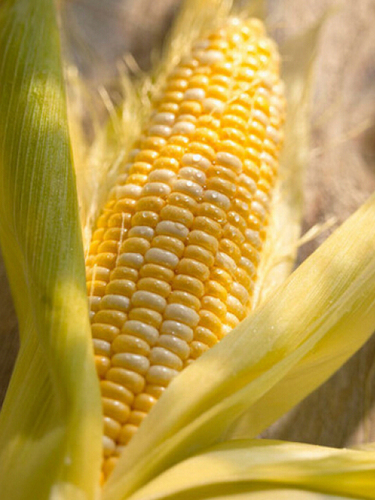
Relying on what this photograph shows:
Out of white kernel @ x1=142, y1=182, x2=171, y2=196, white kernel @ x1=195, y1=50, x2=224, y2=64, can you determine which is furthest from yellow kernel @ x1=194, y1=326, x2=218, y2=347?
white kernel @ x1=195, y1=50, x2=224, y2=64

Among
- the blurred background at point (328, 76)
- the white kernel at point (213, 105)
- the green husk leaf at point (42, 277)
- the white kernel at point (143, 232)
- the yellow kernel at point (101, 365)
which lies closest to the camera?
the green husk leaf at point (42, 277)

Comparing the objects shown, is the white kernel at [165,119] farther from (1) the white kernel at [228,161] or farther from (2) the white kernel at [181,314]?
(2) the white kernel at [181,314]

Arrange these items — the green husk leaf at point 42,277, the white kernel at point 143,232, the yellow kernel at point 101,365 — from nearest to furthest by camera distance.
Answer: the green husk leaf at point 42,277
the yellow kernel at point 101,365
the white kernel at point 143,232

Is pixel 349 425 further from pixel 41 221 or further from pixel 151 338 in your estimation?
pixel 41 221

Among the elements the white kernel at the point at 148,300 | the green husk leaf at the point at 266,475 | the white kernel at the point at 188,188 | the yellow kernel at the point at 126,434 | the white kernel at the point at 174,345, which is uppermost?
the white kernel at the point at 188,188

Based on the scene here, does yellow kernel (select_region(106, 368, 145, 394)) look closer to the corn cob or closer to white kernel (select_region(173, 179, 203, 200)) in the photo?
the corn cob

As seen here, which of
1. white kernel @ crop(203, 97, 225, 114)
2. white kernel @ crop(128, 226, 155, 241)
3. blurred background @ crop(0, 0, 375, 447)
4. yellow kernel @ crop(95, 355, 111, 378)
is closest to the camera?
yellow kernel @ crop(95, 355, 111, 378)

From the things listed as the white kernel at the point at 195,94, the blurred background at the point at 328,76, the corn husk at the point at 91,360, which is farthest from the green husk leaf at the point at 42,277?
the blurred background at the point at 328,76
